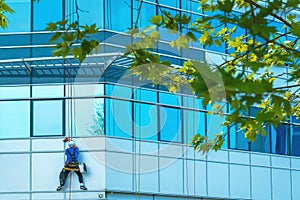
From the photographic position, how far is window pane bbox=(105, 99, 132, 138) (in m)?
25.9

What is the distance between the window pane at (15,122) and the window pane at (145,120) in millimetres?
2995

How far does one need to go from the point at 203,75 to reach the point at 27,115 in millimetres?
21115

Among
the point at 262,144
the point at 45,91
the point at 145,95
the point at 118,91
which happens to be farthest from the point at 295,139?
the point at 45,91

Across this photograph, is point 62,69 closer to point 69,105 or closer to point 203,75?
point 69,105

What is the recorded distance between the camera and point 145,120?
26875 millimetres

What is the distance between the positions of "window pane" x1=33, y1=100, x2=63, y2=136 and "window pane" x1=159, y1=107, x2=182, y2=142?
9.52 ft

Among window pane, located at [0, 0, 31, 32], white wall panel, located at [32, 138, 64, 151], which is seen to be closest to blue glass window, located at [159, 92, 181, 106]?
white wall panel, located at [32, 138, 64, 151]

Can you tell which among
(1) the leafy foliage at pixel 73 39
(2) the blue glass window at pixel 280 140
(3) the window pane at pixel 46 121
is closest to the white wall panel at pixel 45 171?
(3) the window pane at pixel 46 121

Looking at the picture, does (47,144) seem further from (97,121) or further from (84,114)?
(97,121)

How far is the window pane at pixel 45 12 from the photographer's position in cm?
2561

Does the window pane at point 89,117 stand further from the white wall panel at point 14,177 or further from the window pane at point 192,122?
the window pane at point 192,122

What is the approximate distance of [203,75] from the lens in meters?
5.07

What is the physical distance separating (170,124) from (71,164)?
3192 mm

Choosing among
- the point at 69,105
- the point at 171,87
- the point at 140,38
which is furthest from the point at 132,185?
the point at 140,38
